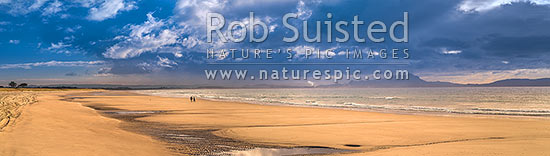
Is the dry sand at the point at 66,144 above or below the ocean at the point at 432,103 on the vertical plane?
above

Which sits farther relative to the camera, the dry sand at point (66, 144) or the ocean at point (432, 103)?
the ocean at point (432, 103)

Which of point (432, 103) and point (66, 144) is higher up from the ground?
point (66, 144)

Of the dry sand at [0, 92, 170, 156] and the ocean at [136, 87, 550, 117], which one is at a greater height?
the dry sand at [0, 92, 170, 156]

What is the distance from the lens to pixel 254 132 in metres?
15.6

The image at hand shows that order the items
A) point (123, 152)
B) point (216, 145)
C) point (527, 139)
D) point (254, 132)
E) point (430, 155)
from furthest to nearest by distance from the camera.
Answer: point (254, 132), point (527, 139), point (216, 145), point (430, 155), point (123, 152)

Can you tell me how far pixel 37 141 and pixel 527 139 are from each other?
1671 cm

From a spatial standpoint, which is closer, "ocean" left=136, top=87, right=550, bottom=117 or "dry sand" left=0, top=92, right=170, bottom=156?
"dry sand" left=0, top=92, right=170, bottom=156

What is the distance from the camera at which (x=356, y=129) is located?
16.7 m

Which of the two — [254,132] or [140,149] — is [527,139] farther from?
[140,149]

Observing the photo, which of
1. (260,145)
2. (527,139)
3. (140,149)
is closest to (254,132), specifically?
(260,145)

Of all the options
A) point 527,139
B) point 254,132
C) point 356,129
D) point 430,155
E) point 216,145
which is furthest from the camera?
point 356,129

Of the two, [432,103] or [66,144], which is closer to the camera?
[66,144]

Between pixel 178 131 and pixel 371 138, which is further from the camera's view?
pixel 178 131

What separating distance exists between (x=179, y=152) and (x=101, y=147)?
2.14m
